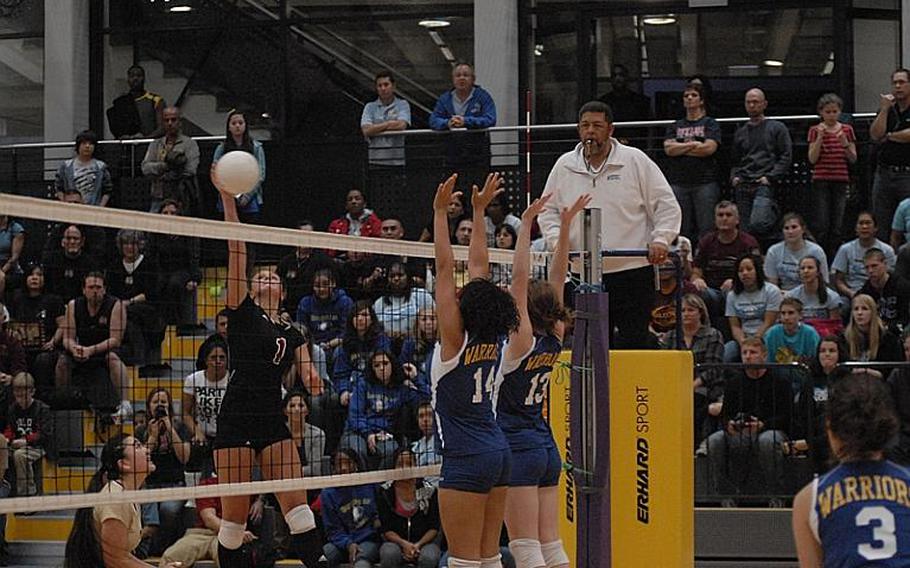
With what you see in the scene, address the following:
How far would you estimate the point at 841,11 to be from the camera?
18.3 metres

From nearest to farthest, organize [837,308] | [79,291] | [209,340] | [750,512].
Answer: [209,340] → [750,512] → [837,308] → [79,291]

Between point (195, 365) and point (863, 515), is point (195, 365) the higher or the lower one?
the higher one

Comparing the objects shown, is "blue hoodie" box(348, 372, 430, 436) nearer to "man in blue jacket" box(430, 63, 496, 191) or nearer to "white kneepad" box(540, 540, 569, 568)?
"white kneepad" box(540, 540, 569, 568)

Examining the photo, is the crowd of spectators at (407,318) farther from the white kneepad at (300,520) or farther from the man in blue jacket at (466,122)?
the white kneepad at (300,520)

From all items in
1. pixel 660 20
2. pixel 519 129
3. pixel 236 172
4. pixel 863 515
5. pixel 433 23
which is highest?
pixel 433 23

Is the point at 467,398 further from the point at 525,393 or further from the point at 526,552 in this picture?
the point at 526,552

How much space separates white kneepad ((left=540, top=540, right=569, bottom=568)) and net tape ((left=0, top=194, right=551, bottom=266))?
6.15 ft

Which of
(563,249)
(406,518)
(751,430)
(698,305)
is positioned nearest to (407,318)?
(406,518)

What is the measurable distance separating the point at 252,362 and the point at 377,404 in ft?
9.51

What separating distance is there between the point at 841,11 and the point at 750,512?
906 cm

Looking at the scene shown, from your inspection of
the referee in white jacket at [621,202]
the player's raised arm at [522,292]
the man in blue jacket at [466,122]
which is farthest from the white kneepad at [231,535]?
the man in blue jacket at [466,122]

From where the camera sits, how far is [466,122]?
16.7 metres

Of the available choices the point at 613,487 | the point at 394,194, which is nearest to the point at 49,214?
the point at 613,487

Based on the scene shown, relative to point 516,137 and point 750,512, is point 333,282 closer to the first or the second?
point 750,512
